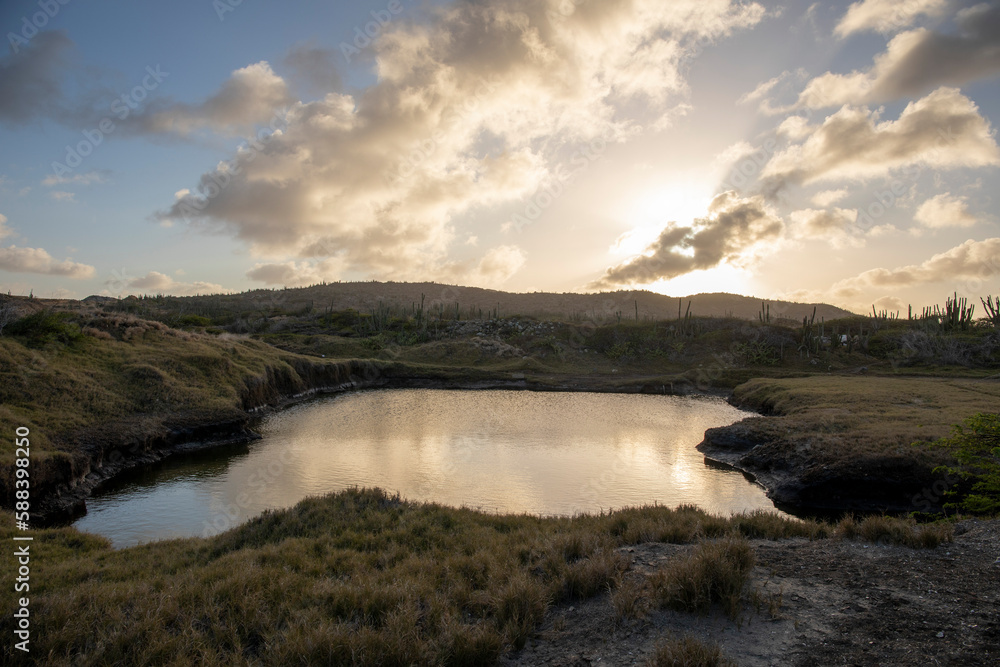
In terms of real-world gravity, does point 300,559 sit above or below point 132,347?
below

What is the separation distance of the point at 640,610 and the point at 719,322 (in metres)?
80.8

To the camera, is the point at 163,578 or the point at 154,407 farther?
the point at 154,407

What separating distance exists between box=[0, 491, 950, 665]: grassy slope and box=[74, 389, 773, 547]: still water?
16.2 ft

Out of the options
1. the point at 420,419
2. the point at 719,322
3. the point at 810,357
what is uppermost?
the point at 719,322

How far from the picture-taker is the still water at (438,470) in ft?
58.4

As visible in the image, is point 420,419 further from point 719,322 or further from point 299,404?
point 719,322

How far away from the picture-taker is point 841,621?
6.75 meters

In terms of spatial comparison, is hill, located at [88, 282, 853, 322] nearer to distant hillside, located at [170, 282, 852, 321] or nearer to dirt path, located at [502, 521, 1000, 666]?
distant hillside, located at [170, 282, 852, 321]

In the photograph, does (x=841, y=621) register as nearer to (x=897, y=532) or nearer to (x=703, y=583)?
(x=703, y=583)

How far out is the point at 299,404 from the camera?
42.1m

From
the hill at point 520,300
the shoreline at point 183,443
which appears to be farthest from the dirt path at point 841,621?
the hill at point 520,300

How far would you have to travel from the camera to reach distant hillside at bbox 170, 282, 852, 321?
162m

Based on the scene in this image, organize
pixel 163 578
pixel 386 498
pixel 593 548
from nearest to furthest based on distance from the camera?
1. pixel 163 578
2. pixel 593 548
3. pixel 386 498

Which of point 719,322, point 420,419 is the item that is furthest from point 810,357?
point 420,419
